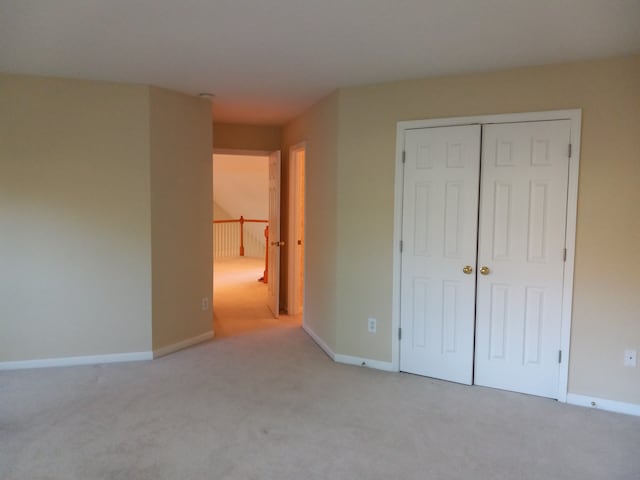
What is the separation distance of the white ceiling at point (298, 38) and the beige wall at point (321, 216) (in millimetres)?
568

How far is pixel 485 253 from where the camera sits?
3518 mm

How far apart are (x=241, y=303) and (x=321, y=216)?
2431 millimetres

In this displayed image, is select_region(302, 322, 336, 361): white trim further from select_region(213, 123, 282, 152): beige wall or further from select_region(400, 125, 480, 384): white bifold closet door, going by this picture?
select_region(213, 123, 282, 152): beige wall

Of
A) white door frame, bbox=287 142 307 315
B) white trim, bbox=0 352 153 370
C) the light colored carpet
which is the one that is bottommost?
the light colored carpet

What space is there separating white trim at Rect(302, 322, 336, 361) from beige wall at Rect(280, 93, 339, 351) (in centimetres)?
4

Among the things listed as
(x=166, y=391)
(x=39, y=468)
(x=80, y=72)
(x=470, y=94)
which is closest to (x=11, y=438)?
(x=39, y=468)

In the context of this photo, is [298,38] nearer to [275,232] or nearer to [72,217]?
[72,217]

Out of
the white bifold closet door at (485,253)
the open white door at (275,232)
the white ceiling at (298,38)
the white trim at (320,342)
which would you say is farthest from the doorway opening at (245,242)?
the white ceiling at (298,38)

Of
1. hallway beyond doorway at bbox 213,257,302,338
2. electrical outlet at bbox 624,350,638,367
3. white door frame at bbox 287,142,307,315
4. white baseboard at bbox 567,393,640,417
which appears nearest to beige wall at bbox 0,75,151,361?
hallway beyond doorway at bbox 213,257,302,338

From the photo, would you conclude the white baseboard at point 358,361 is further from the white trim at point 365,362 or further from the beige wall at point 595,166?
the beige wall at point 595,166

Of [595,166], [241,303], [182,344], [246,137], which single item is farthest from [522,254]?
[241,303]

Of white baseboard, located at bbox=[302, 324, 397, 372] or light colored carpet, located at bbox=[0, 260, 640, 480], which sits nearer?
light colored carpet, located at bbox=[0, 260, 640, 480]

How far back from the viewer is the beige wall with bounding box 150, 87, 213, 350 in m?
4.10

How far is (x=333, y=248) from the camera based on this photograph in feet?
13.7
